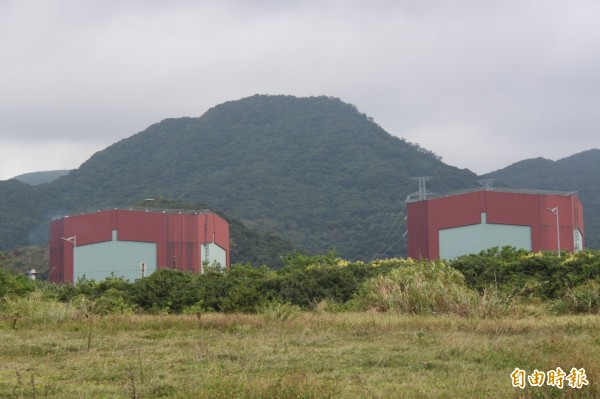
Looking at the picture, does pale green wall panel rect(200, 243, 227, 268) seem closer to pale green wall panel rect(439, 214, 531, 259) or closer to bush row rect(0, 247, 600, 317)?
pale green wall panel rect(439, 214, 531, 259)

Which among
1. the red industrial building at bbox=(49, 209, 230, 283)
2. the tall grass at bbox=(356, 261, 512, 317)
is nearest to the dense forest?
the red industrial building at bbox=(49, 209, 230, 283)

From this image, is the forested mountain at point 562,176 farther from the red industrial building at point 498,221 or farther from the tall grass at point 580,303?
the tall grass at point 580,303

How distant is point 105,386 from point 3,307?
10621 mm

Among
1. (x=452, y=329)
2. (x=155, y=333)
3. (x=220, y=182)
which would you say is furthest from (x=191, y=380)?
(x=220, y=182)

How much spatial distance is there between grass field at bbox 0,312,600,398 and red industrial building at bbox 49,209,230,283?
151ft

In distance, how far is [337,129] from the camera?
7042 inches

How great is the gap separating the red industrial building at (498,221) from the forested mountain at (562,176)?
7869 cm

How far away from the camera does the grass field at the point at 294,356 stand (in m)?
8.97

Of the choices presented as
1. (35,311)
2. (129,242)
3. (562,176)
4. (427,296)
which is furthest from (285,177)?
(35,311)

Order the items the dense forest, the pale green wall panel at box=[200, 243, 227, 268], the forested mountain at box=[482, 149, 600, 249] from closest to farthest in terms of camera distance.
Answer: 1. the pale green wall panel at box=[200, 243, 227, 268]
2. the dense forest
3. the forested mountain at box=[482, 149, 600, 249]

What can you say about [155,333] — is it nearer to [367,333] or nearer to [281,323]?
[281,323]

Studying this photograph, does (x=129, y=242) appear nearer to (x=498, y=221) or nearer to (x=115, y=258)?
(x=115, y=258)

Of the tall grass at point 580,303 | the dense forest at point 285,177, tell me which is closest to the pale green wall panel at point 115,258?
the dense forest at point 285,177

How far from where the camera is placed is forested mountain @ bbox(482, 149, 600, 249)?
14962 centimetres
